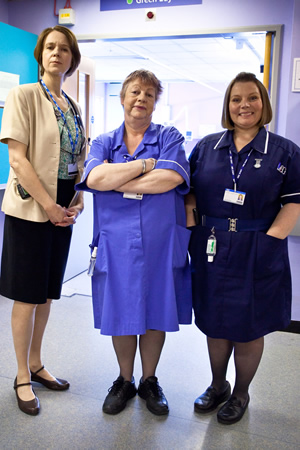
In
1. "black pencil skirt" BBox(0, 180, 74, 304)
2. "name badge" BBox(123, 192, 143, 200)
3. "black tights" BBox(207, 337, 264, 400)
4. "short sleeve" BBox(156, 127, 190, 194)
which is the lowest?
"black tights" BBox(207, 337, 264, 400)

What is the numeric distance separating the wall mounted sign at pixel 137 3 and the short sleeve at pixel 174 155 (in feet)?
6.66

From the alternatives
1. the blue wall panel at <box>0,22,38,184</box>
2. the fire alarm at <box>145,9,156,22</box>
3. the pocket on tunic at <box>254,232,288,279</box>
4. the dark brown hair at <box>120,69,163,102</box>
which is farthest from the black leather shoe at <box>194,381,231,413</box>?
the fire alarm at <box>145,9,156,22</box>

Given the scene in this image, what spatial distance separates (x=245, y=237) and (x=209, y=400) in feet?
2.72

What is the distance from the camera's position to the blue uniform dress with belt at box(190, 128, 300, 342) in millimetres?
1850

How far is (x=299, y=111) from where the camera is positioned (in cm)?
317

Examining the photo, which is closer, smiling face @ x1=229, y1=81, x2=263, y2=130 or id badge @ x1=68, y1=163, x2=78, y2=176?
smiling face @ x1=229, y1=81, x2=263, y2=130

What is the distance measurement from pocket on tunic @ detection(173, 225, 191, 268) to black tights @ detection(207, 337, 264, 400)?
420 mm

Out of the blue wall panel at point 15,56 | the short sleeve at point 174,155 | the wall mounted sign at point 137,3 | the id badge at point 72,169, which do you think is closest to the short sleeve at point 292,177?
the short sleeve at point 174,155

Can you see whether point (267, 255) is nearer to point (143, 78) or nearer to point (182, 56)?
point (143, 78)

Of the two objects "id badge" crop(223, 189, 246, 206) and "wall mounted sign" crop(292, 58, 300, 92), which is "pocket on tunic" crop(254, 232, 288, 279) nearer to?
"id badge" crop(223, 189, 246, 206)

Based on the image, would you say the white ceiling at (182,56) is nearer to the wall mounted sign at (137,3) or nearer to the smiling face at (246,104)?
the wall mounted sign at (137,3)

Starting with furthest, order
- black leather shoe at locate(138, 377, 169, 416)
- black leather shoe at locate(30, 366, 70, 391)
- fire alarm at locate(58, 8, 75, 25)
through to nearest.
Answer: fire alarm at locate(58, 8, 75, 25) → black leather shoe at locate(30, 366, 70, 391) → black leather shoe at locate(138, 377, 169, 416)

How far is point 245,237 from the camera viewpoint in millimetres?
1872

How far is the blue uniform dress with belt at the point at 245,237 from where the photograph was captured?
1.85m
